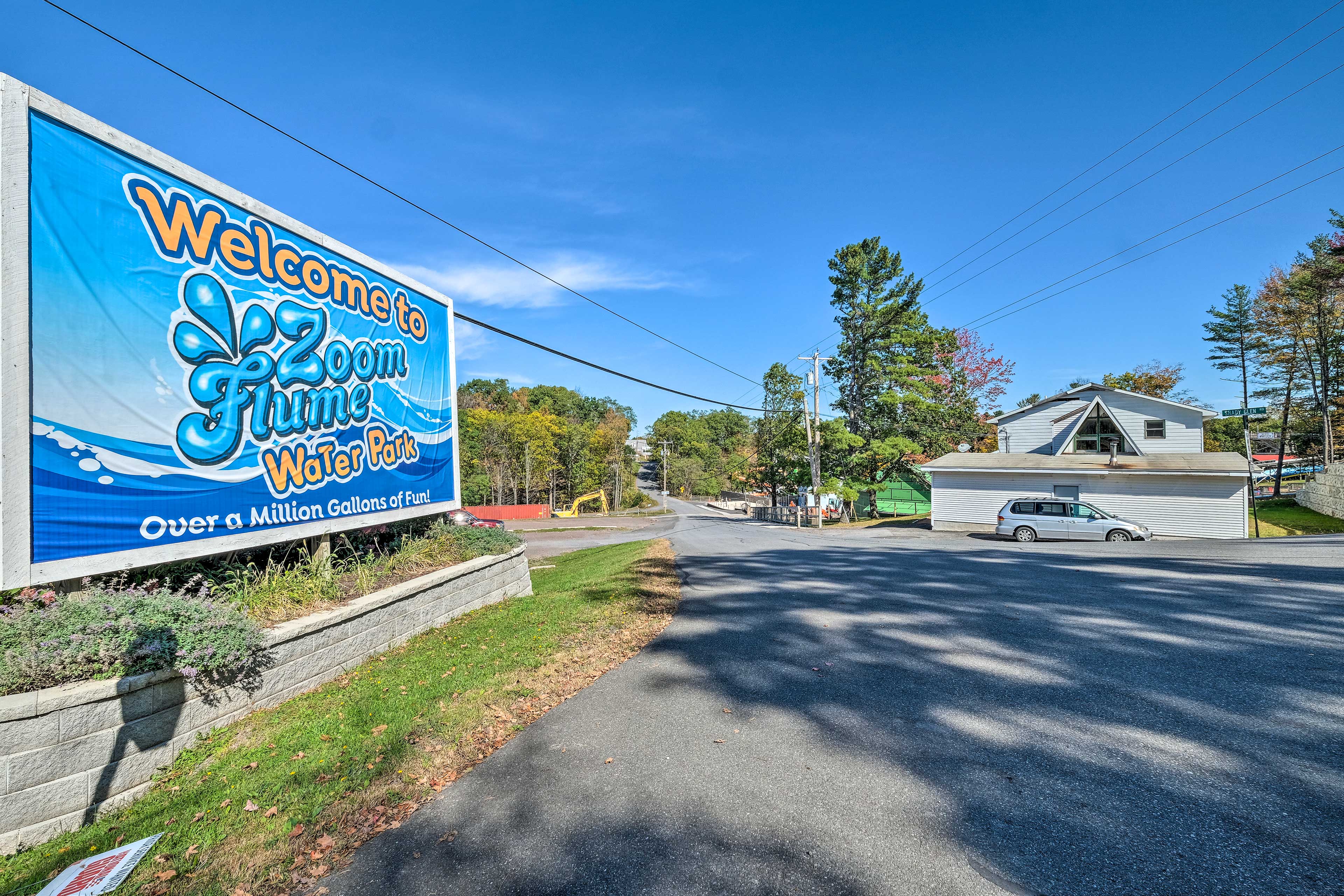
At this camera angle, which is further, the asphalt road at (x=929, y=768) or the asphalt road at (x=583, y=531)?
the asphalt road at (x=583, y=531)

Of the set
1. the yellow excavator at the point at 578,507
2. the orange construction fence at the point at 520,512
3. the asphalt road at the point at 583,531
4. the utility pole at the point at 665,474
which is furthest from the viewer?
the utility pole at the point at 665,474

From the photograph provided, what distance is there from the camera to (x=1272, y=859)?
2758 mm

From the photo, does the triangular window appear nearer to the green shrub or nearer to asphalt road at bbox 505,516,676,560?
asphalt road at bbox 505,516,676,560

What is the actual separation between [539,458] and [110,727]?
55007 millimetres

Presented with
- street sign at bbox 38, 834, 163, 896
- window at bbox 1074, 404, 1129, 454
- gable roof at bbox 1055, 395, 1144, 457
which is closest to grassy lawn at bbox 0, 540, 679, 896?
street sign at bbox 38, 834, 163, 896

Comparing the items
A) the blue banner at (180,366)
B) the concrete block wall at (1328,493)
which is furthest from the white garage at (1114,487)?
the blue banner at (180,366)

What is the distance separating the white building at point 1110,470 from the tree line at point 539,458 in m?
37.9

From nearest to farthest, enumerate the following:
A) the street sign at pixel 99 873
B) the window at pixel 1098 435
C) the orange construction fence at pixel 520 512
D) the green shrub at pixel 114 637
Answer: the street sign at pixel 99 873 < the green shrub at pixel 114 637 < the window at pixel 1098 435 < the orange construction fence at pixel 520 512

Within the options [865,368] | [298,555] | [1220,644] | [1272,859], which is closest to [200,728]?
[298,555]

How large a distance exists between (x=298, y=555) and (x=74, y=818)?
4279mm

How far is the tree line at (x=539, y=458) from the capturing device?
57438 mm

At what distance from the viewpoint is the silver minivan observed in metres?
19.8

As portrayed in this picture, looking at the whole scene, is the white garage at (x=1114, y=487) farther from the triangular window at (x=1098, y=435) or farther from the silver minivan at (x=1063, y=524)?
the silver minivan at (x=1063, y=524)

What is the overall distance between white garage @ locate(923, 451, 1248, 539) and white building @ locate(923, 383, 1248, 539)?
0.11ft
